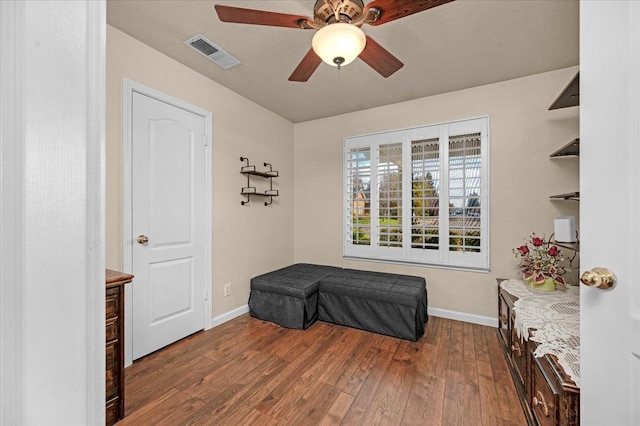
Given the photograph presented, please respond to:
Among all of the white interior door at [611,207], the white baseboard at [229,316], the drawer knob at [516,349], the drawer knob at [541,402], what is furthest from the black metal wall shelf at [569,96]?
the white baseboard at [229,316]

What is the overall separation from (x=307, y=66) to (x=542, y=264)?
2.44 m

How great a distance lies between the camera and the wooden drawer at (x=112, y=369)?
1586mm

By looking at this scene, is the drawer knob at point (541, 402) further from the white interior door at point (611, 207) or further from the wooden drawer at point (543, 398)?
the white interior door at point (611, 207)

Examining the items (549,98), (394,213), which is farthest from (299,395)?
(549,98)

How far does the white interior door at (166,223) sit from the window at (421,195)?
6.18 feet

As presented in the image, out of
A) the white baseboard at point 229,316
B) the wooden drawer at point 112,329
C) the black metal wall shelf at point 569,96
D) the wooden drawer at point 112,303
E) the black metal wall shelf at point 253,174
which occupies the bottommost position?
the white baseboard at point 229,316

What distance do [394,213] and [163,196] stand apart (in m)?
2.48

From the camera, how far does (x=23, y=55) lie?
36 centimetres

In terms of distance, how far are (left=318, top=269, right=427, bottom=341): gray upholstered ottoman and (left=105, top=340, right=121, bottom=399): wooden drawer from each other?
1.87 m

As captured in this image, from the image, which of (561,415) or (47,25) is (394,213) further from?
(47,25)

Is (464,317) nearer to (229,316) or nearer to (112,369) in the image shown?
(229,316)

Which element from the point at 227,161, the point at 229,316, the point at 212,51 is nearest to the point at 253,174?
the point at 227,161

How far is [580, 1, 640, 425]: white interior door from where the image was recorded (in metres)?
0.81

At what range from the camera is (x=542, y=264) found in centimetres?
234
